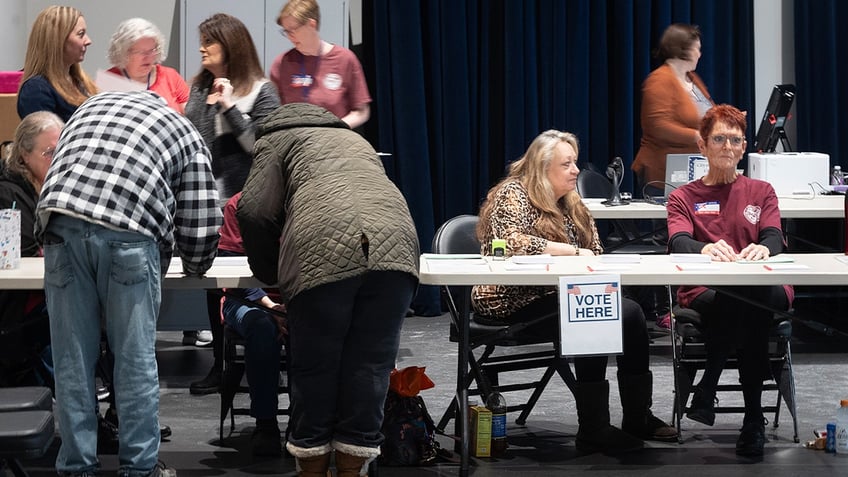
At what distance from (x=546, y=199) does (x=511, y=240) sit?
22 cm

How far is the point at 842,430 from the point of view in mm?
4148

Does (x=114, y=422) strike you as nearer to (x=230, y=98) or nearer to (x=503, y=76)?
(x=230, y=98)

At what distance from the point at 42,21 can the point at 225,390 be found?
1669 mm

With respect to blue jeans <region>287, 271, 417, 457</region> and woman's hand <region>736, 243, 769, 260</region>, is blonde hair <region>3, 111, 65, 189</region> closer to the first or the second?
blue jeans <region>287, 271, 417, 457</region>

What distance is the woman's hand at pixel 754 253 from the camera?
13.7 ft

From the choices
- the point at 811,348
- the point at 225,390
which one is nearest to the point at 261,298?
the point at 225,390

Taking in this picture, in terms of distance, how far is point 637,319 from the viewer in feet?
14.0

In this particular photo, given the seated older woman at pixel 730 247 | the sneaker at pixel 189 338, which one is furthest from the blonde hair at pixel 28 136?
the sneaker at pixel 189 338

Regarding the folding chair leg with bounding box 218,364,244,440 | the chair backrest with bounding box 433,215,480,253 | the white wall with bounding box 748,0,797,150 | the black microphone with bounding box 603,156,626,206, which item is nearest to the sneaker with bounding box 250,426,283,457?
the folding chair leg with bounding box 218,364,244,440

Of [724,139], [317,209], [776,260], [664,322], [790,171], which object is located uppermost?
[724,139]

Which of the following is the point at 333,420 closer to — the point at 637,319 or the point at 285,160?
the point at 285,160

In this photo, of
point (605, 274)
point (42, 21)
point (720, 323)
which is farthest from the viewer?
point (42, 21)

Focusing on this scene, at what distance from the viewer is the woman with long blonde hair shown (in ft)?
15.5

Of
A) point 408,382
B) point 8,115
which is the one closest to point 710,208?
point 408,382
